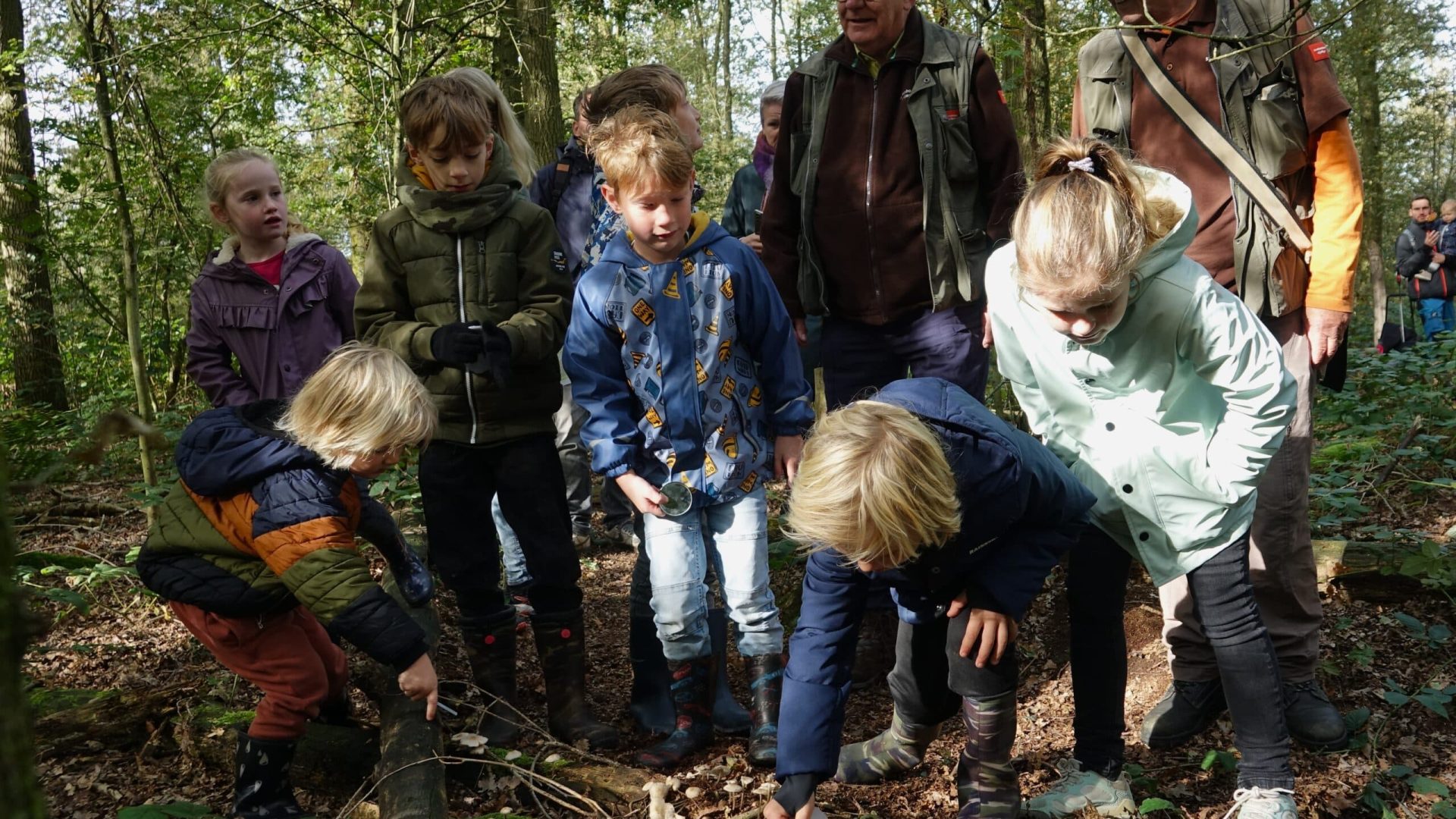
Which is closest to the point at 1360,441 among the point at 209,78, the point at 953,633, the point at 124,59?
the point at 953,633

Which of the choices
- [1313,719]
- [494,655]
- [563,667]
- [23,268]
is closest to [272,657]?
[494,655]

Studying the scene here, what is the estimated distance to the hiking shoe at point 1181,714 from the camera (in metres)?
3.23

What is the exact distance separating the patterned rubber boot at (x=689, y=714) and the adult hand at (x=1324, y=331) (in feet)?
6.99

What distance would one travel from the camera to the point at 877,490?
6.95 ft

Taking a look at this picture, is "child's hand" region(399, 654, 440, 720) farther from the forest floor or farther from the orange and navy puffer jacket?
the forest floor

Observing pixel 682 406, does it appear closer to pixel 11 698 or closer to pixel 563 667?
pixel 563 667

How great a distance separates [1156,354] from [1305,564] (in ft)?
3.71

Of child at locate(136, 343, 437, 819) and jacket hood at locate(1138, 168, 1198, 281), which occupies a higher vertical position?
jacket hood at locate(1138, 168, 1198, 281)

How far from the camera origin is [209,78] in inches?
311

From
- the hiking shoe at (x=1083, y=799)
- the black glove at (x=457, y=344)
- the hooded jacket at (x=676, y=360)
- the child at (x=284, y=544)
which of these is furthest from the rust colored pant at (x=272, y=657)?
the hiking shoe at (x=1083, y=799)

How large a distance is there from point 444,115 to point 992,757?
8.54 feet

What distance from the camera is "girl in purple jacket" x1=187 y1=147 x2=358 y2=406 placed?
378 cm

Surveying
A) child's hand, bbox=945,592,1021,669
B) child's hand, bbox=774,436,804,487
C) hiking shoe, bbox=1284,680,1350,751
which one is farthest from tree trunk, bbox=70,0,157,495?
hiking shoe, bbox=1284,680,1350,751

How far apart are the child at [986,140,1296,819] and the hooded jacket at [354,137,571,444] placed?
1508mm
